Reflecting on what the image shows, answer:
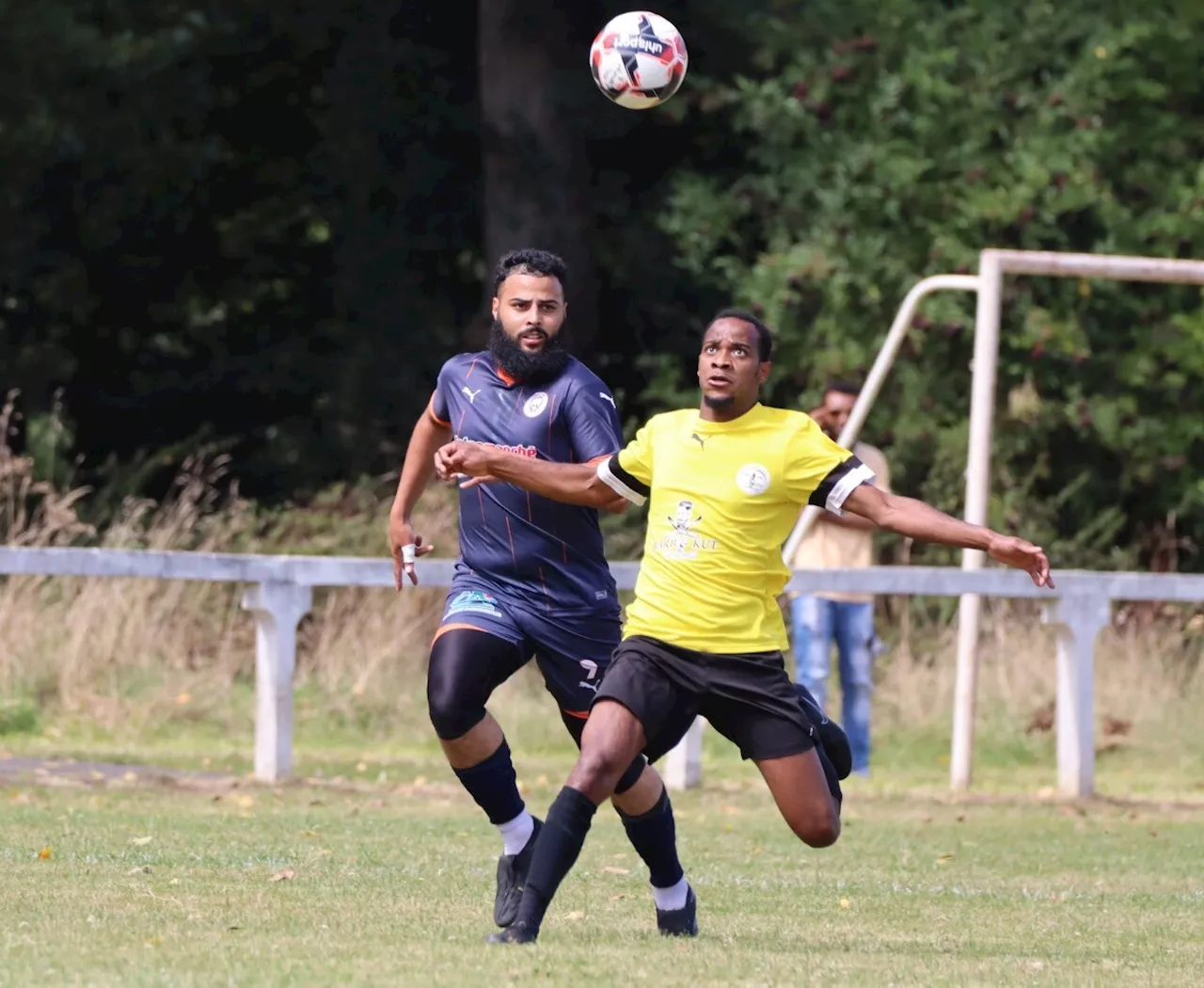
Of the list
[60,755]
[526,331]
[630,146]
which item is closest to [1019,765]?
[60,755]

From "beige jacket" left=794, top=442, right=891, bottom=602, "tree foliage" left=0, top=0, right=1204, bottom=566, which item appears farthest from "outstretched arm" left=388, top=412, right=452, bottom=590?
"tree foliage" left=0, top=0, right=1204, bottom=566

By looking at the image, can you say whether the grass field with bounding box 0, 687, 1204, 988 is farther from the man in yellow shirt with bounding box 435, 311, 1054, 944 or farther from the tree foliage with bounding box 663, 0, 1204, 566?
the tree foliage with bounding box 663, 0, 1204, 566

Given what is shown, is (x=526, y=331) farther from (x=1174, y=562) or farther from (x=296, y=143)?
(x=296, y=143)

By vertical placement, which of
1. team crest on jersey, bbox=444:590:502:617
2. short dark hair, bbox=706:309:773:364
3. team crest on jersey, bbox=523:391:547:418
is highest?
short dark hair, bbox=706:309:773:364

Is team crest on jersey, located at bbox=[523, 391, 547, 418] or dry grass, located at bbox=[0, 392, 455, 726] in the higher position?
team crest on jersey, located at bbox=[523, 391, 547, 418]

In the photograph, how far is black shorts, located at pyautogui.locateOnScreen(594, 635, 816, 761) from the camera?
7.45 m

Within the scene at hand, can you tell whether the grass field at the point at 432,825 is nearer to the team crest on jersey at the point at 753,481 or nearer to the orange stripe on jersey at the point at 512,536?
the orange stripe on jersey at the point at 512,536

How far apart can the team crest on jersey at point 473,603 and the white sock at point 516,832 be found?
69cm

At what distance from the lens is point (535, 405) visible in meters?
8.36

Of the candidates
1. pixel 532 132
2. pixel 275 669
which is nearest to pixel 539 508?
pixel 275 669

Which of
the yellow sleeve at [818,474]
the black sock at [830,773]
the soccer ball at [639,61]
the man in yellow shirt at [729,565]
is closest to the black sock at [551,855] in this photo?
the man in yellow shirt at [729,565]

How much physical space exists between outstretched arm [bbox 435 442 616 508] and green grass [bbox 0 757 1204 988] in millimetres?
1353

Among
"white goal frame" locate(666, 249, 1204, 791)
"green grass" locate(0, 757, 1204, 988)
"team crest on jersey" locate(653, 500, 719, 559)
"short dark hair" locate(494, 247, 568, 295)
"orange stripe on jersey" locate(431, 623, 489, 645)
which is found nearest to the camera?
"green grass" locate(0, 757, 1204, 988)

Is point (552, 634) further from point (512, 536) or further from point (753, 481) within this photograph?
point (753, 481)
